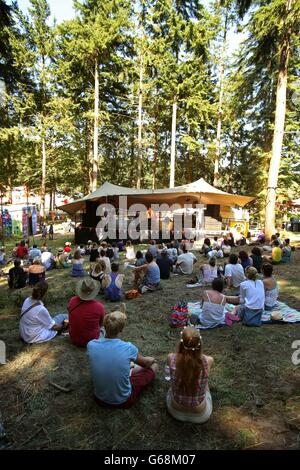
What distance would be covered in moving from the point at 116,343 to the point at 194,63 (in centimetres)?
1995

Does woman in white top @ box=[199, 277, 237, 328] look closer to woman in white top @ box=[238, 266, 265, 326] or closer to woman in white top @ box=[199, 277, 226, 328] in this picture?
woman in white top @ box=[199, 277, 226, 328]

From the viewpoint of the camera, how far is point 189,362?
82.4 inches

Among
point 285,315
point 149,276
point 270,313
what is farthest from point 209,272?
point 285,315

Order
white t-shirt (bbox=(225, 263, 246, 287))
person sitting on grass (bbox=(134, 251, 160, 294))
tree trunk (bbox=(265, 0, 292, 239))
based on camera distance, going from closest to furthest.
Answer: white t-shirt (bbox=(225, 263, 246, 287)) → person sitting on grass (bbox=(134, 251, 160, 294)) → tree trunk (bbox=(265, 0, 292, 239))

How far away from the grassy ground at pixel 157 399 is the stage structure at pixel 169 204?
32.6 feet

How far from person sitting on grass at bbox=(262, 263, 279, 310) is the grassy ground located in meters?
0.61

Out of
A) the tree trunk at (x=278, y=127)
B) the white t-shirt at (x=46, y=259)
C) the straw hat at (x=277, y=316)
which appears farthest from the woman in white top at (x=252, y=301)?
the tree trunk at (x=278, y=127)

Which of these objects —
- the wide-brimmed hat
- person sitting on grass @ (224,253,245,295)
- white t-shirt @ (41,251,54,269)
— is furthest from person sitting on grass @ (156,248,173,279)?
the wide-brimmed hat

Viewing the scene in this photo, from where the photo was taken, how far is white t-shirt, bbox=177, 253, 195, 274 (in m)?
7.52

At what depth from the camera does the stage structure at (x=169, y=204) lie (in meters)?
14.0

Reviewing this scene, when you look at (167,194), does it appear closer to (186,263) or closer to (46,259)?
(186,263)

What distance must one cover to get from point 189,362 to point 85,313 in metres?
1.59
